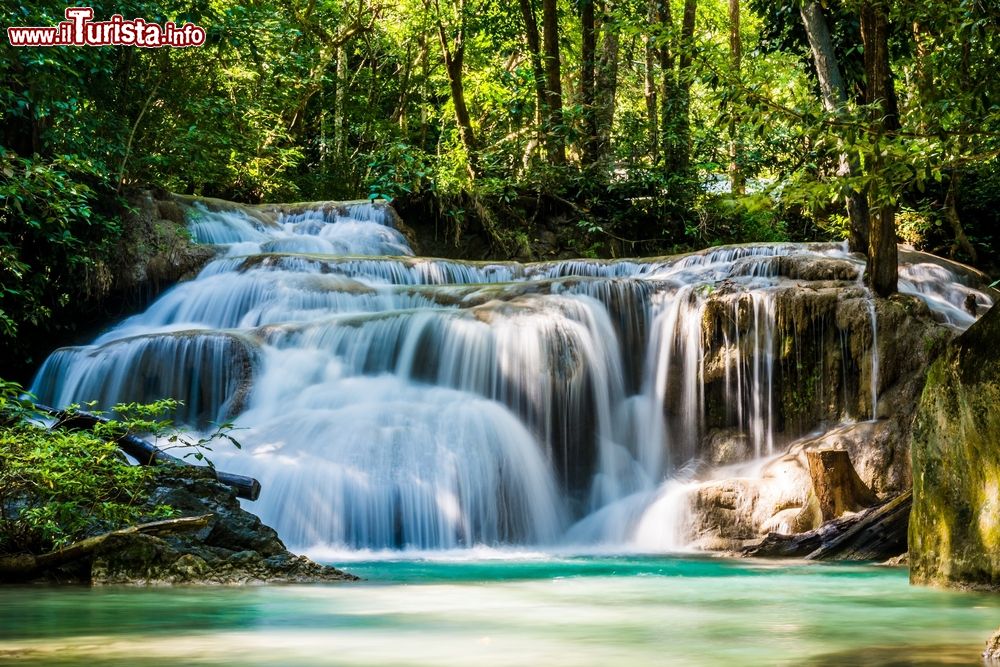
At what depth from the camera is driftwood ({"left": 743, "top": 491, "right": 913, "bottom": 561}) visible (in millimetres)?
8516

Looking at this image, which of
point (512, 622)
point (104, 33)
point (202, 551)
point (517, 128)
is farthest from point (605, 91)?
point (512, 622)

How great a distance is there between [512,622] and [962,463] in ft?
9.00

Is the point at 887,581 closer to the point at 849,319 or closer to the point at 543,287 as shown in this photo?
the point at 849,319

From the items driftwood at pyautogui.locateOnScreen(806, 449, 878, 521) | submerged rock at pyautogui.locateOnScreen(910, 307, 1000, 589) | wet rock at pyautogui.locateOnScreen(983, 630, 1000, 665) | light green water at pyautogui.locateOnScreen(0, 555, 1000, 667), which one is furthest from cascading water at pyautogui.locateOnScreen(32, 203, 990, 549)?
wet rock at pyautogui.locateOnScreen(983, 630, 1000, 665)

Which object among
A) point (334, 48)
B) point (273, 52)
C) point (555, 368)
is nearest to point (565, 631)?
point (555, 368)

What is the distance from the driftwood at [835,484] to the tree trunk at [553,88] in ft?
42.7

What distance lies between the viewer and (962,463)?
18.9 feet

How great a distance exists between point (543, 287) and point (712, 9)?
71.4 ft

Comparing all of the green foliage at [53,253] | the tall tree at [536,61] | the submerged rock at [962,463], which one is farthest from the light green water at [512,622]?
the tall tree at [536,61]

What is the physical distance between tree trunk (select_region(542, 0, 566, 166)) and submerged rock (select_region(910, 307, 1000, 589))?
52.0 ft

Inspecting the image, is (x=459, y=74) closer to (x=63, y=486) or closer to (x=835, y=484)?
(x=835, y=484)

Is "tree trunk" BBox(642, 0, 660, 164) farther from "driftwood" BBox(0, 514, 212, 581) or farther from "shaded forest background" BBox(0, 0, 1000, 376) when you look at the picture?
"driftwood" BBox(0, 514, 212, 581)

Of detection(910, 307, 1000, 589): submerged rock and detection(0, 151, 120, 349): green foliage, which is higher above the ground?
detection(0, 151, 120, 349): green foliage

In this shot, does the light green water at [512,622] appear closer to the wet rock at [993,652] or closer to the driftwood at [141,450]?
the wet rock at [993,652]
